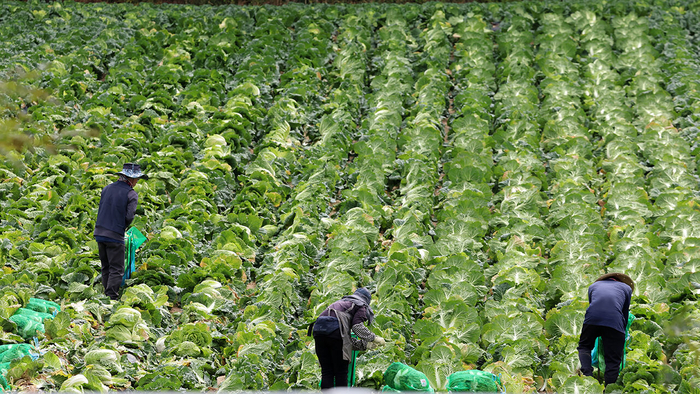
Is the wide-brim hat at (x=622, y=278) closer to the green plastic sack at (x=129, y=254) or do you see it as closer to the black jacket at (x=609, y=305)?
the black jacket at (x=609, y=305)

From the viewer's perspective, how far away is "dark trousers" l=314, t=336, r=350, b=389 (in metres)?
6.52

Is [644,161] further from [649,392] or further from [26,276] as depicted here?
[26,276]

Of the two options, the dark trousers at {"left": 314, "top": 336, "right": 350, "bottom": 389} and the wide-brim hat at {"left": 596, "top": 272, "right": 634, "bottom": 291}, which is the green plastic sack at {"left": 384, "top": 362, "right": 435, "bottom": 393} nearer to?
the dark trousers at {"left": 314, "top": 336, "right": 350, "bottom": 389}

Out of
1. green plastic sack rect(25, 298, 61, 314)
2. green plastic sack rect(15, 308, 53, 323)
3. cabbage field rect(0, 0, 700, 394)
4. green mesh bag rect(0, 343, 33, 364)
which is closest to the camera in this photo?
green mesh bag rect(0, 343, 33, 364)

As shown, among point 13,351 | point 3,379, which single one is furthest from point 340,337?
point 13,351

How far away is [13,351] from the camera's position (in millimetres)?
6914

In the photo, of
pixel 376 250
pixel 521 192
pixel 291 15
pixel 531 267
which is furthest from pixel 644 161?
pixel 291 15

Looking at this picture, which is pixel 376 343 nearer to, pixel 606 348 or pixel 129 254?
pixel 606 348

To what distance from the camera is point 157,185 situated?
10555 mm

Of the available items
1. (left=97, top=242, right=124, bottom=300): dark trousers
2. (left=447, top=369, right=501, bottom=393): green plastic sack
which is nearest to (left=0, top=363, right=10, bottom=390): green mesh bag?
(left=97, top=242, right=124, bottom=300): dark trousers

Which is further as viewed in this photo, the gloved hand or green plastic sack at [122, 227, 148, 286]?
green plastic sack at [122, 227, 148, 286]

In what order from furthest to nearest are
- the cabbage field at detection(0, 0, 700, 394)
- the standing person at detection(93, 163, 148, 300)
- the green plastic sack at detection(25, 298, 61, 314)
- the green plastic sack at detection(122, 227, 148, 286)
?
the green plastic sack at detection(122, 227, 148, 286) → the standing person at detection(93, 163, 148, 300) → the green plastic sack at detection(25, 298, 61, 314) → the cabbage field at detection(0, 0, 700, 394)

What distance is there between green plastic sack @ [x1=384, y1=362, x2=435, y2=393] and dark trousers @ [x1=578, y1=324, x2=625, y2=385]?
4.83 feet

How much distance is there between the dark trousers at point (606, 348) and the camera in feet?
21.7
